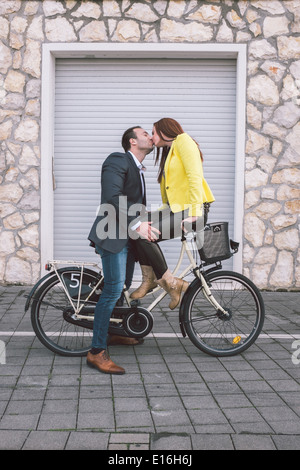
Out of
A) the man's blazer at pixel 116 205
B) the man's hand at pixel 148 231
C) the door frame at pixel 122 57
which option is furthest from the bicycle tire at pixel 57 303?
the door frame at pixel 122 57

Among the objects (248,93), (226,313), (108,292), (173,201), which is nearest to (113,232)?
(108,292)

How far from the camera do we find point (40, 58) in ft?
25.6

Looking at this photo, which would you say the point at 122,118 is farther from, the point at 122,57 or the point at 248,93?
the point at 248,93

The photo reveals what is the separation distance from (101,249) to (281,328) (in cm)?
233

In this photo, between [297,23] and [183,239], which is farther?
[297,23]

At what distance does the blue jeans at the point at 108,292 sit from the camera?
441cm

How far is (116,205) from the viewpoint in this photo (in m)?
4.34

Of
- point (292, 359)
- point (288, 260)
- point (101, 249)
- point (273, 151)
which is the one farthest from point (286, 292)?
point (101, 249)

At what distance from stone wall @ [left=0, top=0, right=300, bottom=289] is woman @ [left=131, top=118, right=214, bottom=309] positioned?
3.37 meters

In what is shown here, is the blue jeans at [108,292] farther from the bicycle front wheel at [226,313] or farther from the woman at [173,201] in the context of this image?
the bicycle front wheel at [226,313]

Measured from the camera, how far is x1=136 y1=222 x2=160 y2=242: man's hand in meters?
4.41

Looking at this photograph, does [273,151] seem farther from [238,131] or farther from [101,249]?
[101,249]

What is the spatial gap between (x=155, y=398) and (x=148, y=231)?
49.5 inches

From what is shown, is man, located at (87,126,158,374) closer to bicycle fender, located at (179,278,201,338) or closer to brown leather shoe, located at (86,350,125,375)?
brown leather shoe, located at (86,350,125,375)
